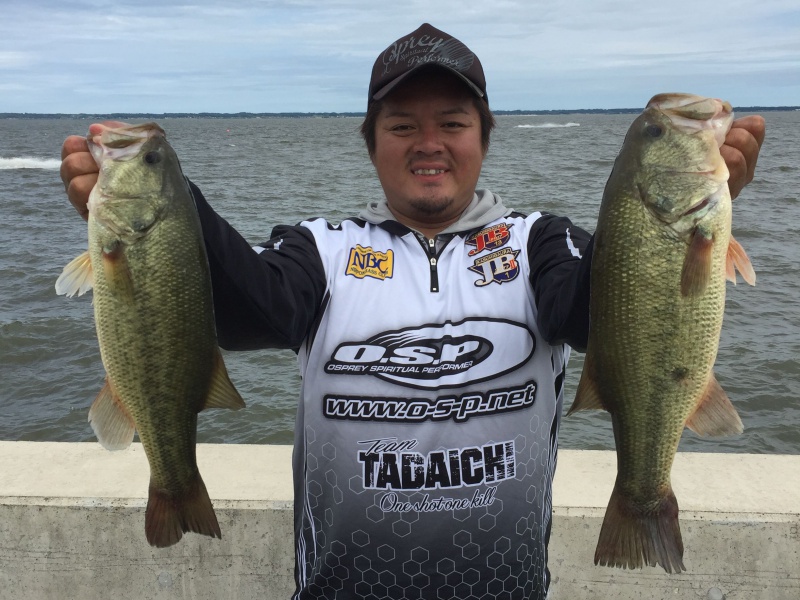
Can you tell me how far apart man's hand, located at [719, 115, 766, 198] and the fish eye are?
19 cm

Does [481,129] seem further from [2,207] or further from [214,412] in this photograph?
[2,207]

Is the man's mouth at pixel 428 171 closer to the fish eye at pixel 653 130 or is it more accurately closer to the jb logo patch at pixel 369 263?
the jb logo patch at pixel 369 263

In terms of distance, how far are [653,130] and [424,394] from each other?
113 centimetres

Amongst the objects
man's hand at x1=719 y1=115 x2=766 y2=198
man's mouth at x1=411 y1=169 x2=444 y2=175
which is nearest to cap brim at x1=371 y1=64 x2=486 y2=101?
man's mouth at x1=411 y1=169 x2=444 y2=175

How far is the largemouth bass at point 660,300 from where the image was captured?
2.24 metres

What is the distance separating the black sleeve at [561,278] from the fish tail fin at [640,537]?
1.87 ft

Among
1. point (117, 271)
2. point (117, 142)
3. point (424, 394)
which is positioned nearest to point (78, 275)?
point (117, 271)

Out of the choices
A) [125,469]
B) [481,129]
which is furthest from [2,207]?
[481,129]

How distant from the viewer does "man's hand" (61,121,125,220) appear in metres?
2.29

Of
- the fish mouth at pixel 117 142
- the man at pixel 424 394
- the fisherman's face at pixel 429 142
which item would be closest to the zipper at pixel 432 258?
the man at pixel 424 394

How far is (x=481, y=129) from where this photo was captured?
299 centimetres

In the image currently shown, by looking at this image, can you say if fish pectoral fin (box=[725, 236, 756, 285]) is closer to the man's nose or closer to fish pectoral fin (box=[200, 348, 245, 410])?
the man's nose

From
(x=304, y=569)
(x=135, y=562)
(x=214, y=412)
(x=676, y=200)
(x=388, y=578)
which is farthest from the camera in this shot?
(x=214, y=412)

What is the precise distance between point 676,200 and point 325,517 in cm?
158
